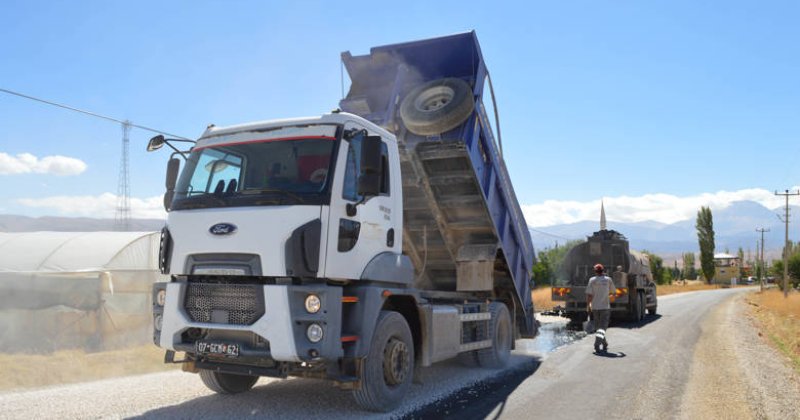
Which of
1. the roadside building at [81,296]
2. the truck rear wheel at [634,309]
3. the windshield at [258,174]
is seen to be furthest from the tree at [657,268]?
the windshield at [258,174]

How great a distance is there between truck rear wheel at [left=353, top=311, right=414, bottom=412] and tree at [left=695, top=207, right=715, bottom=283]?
82261 mm

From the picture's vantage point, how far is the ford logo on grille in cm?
541

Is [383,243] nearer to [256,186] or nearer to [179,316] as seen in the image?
[256,186]

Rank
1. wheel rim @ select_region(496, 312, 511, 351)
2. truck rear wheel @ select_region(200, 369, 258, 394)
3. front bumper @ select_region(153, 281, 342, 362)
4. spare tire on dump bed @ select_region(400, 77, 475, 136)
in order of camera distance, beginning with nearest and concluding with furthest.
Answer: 1. front bumper @ select_region(153, 281, 342, 362)
2. truck rear wheel @ select_region(200, 369, 258, 394)
3. spare tire on dump bed @ select_region(400, 77, 475, 136)
4. wheel rim @ select_region(496, 312, 511, 351)

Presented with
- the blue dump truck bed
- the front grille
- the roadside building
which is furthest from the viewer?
the roadside building

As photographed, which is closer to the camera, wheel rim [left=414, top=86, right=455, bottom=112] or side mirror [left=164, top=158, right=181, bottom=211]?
side mirror [left=164, top=158, right=181, bottom=211]

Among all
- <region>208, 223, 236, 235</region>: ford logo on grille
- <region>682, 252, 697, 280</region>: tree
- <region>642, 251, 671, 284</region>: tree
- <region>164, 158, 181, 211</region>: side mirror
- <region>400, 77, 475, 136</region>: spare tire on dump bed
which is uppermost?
<region>400, 77, 475, 136</region>: spare tire on dump bed

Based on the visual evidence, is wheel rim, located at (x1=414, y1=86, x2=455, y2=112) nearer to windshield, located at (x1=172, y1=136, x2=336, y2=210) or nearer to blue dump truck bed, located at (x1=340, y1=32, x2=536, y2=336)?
blue dump truck bed, located at (x1=340, y1=32, x2=536, y2=336)

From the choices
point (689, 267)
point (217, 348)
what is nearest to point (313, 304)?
point (217, 348)

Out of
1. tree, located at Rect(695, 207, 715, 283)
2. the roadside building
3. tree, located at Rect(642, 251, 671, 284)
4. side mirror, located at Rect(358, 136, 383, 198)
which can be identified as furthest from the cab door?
tree, located at Rect(695, 207, 715, 283)

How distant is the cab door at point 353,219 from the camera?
17.8 ft

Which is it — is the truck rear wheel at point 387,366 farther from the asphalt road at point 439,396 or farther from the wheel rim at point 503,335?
the wheel rim at point 503,335

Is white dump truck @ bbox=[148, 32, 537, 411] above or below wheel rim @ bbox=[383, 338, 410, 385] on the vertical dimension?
above

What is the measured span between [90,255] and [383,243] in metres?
10.6
